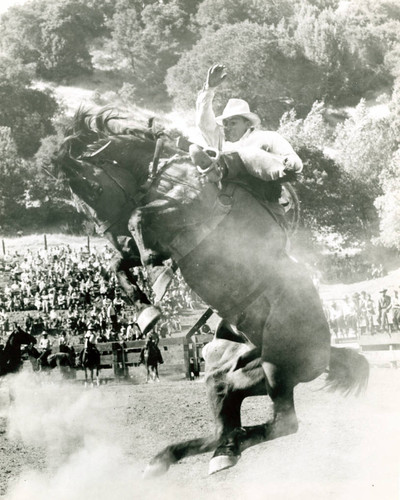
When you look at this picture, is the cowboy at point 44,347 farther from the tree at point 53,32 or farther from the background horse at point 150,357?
the tree at point 53,32

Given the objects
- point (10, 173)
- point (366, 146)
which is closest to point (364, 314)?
point (366, 146)

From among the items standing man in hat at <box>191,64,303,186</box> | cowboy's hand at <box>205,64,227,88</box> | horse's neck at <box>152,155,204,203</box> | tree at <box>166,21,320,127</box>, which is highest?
tree at <box>166,21,320,127</box>

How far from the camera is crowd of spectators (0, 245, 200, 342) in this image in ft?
26.2

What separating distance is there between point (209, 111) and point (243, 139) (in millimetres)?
278

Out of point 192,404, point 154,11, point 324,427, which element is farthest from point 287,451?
point 154,11

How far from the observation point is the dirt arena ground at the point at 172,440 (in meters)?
5.18

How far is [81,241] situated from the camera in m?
7.92

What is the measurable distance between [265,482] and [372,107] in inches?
201

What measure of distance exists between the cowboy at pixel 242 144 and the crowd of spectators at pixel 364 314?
16.3ft

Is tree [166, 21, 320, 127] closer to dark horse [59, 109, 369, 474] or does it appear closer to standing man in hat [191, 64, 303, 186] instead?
standing man in hat [191, 64, 303, 186]

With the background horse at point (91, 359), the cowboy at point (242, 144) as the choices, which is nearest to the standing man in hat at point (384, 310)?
the background horse at point (91, 359)

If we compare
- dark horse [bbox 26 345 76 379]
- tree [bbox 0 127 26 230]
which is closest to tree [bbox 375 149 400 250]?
tree [bbox 0 127 26 230]

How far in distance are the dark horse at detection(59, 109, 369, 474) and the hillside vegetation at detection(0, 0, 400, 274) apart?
182 centimetres

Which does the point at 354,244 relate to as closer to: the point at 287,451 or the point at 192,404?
the point at 192,404
